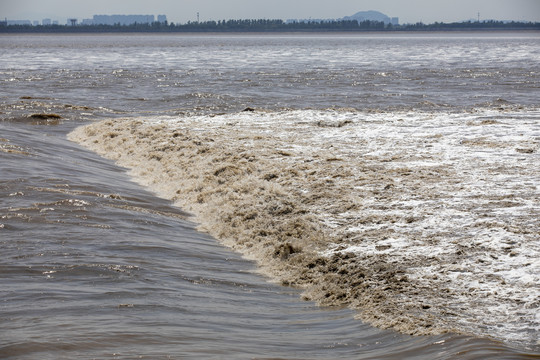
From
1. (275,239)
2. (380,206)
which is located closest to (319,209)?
(380,206)

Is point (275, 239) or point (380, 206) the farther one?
point (380, 206)

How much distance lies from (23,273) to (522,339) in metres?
4.41

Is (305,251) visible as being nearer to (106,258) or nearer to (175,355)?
(106,258)

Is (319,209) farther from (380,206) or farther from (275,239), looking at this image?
(275,239)

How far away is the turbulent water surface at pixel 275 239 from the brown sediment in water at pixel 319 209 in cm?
3

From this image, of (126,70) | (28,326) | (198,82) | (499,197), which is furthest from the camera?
(126,70)

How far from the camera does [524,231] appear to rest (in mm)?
7969

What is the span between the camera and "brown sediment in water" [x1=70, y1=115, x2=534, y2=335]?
21.6 ft

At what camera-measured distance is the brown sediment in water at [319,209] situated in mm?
6578

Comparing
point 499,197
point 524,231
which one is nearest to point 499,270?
point 524,231

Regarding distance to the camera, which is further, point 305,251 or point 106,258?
point 305,251

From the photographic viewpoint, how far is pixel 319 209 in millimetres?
9695

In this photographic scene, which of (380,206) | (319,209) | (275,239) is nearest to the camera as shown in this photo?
(275,239)

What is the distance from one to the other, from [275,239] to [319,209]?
1075mm
